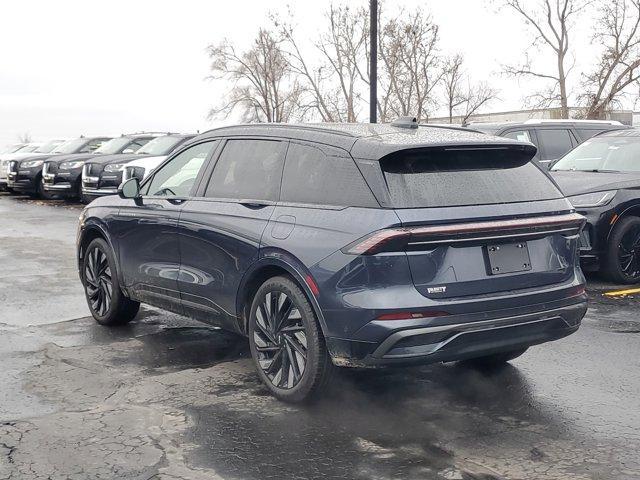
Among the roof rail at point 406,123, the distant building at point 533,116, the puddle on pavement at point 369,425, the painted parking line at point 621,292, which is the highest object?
the distant building at point 533,116

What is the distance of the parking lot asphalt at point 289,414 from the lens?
4.06 meters

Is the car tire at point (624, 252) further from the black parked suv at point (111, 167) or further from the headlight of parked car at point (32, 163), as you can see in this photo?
the headlight of parked car at point (32, 163)

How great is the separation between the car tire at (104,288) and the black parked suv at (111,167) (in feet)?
37.9

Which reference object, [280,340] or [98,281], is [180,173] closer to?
[98,281]

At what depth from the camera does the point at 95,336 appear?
6.85 meters

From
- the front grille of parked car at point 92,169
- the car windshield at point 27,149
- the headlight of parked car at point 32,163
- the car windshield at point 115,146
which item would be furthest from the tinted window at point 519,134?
the car windshield at point 27,149

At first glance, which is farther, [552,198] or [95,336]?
[95,336]

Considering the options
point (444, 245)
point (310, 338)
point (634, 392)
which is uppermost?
point (444, 245)

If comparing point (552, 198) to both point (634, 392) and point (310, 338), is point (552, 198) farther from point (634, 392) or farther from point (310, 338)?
point (310, 338)

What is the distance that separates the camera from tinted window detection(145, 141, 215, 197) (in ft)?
20.3

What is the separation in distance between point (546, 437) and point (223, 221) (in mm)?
2435

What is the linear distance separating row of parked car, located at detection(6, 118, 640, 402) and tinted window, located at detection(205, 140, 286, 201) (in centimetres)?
1

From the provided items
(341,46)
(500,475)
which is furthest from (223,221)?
(341,46)

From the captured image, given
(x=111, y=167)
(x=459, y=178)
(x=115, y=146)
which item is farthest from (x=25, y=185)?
(x=459, y=178)
